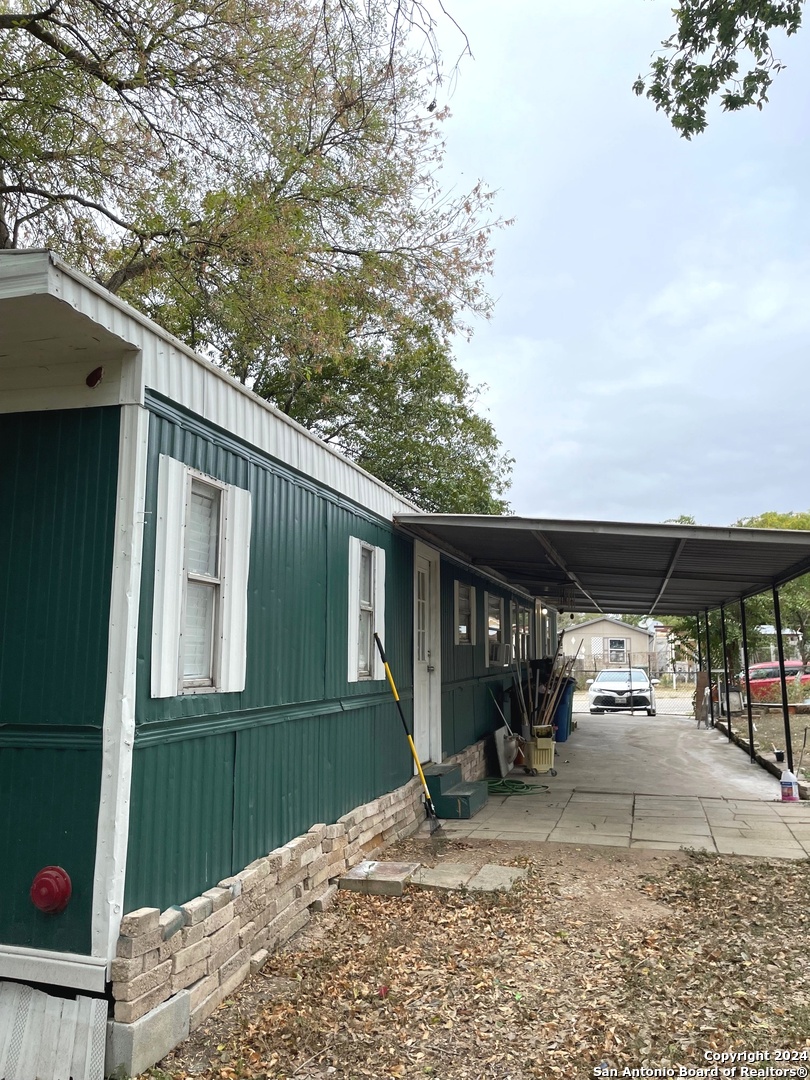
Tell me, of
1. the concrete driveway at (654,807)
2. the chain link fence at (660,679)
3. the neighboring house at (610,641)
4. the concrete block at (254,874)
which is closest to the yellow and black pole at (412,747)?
the concrete driveway at (654,807)

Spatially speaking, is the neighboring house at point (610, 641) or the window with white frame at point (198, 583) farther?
the neighboring house at point (610, 641)

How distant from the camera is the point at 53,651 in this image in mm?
3484

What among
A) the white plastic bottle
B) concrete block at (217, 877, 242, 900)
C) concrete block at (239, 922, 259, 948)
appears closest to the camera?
concrete block at (217, 877, 242, 900)

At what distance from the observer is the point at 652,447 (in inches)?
3177

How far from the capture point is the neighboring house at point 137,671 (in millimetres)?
3266

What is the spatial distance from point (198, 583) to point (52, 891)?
1.52 metres

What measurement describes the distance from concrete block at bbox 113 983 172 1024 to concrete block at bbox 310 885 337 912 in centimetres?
179

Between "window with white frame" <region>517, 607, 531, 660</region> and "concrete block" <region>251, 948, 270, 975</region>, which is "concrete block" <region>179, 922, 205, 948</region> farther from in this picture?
"window with white frame" <region>517, 607, 531, 660</region>

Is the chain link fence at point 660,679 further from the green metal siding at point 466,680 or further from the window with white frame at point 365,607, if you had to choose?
the window with white frame at point 365,607

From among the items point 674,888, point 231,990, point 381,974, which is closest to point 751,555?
point 674,888

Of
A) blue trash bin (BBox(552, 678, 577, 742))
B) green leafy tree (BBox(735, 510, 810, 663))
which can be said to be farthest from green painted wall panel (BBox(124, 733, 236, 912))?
green leafy tree (BBox(735, 510, 810, 663))

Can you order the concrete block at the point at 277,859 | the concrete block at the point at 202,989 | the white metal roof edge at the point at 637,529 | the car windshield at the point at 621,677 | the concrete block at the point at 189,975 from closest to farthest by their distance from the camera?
1. the concrete block at the point at 189,975
2. the concrete block at the point at 202,989
3. the concrete block at the point at 277,859
4. the white metal roof edge at the point at 637,529
5. the car windshield at the point at 621,677

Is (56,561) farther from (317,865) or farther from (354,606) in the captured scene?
(354,606)

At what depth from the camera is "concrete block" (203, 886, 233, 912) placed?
3.91 m
